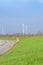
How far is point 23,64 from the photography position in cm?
1038

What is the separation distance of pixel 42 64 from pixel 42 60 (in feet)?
2.89

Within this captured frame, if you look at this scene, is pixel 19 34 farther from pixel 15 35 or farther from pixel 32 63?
pixel 32 63

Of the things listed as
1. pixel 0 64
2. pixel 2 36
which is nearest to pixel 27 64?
pixel 0 64

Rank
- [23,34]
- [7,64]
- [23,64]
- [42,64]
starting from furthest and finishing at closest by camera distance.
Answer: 1. [23,34]
2. [7,64]
3. [23,64]
4. [42,64]

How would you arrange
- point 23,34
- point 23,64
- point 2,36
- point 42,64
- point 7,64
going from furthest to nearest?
point 2,36 → point 23,34 → point 7,64 → point 23,64 → point 42,64

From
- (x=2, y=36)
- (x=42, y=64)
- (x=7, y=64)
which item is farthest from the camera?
(x=2, y=36)

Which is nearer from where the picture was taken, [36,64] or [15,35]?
[36,64]

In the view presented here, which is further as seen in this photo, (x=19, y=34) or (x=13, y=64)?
(x=19, y=34)

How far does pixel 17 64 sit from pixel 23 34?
133ft

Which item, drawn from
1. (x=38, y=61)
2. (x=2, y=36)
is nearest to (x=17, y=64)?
(x=38, y=61)

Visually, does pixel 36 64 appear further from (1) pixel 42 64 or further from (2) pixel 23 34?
(2) pixel 23 34

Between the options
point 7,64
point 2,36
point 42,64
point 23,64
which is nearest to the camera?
point 42,64

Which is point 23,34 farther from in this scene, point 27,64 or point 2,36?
point 27,64

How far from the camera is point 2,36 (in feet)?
186
